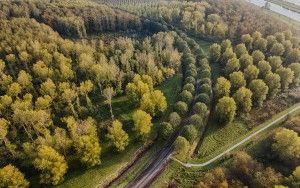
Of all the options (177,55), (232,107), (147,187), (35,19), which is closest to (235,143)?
(232,107)

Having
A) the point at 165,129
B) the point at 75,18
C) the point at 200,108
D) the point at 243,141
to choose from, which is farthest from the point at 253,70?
the point at 75,18

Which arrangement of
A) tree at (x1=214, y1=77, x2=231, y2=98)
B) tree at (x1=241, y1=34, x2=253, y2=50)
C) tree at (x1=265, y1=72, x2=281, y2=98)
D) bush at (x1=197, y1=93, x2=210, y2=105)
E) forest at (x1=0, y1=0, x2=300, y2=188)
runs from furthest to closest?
Answer: tree at (x1=241, y1=34, x2=253, y2=50) → tree at (x1=265, y1=72, x2=281, y2=98) → tree at (x1=214, y1=77, x2=231, y2=98) → bush at (x1=197, y1=93, x2=210, y2=105) → forest at (x1=0, y1=0, x2=300, y2=188)

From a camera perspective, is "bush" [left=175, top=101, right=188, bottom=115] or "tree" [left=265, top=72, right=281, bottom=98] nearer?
"bush" [left=175, top=101, right=188, bottom=115]

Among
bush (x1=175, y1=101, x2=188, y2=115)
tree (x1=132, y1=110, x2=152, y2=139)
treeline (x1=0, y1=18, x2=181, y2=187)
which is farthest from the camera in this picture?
bush (x1=175, y1=101, x2=188, y2=115)

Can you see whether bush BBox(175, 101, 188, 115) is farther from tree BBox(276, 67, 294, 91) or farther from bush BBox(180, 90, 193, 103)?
tree BBox(276, 67, 294, 91)

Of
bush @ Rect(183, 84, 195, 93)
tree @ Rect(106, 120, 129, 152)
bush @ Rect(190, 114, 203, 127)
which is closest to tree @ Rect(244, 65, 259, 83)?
bush @ Rect(183, 84, 195, 93)

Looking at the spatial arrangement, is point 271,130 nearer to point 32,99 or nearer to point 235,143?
point 235,143

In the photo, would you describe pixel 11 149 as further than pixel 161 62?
No
